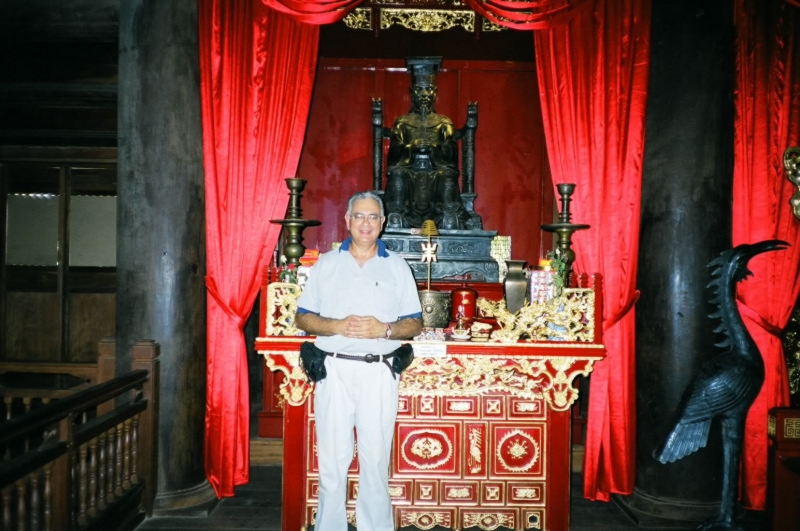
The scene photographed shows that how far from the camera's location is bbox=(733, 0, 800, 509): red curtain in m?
3.09

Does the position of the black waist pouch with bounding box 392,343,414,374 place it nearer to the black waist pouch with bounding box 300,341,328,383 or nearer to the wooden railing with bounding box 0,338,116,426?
the black waist pouch with bounding box 300,341,328,383

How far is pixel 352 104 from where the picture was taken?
4.62 metres

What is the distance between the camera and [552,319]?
2793mm

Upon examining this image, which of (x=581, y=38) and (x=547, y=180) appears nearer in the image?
(x=581, y=38)

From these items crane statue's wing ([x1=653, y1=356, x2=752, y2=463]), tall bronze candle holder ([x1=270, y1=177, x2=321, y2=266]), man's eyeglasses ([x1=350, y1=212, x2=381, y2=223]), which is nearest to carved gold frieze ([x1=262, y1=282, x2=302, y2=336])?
tall bronze candle holder ([x1=270, y1=177, x2=321, y2=266])

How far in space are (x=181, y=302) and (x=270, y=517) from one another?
1.46 meters

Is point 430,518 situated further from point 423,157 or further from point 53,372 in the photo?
point 53,372

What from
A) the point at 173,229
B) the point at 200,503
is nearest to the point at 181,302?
the point at 173,229

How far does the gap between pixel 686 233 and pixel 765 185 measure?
65 cm

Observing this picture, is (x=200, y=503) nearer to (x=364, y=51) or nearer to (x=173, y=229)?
(x=173, y=229)

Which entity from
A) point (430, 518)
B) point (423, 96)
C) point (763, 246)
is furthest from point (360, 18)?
point (430, 518)

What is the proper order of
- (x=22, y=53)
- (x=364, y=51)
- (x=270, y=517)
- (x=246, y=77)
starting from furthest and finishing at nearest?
(x=364, y=51), (x=22, y=53), (x=246, y=77), (x=270, y=517)

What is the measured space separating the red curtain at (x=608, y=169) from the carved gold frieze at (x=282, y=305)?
6.13ft

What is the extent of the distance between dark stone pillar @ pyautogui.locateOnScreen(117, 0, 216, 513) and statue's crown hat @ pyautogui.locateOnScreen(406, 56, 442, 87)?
1.78 metres
